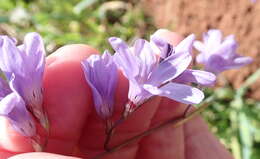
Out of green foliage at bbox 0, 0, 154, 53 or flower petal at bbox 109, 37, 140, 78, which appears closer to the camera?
flower petal at bbox 109, 37, 140, 78

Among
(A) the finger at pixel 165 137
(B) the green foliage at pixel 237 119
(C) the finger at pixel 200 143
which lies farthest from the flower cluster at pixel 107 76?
(B) the green foliage at pixel 237 119

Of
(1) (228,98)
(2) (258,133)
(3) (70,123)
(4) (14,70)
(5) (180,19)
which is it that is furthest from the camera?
(5) (180,19)

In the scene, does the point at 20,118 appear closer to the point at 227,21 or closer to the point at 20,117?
the point at 20,117

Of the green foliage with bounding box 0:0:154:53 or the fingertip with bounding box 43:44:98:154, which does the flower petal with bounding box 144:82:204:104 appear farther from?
the green foliage with bounding box 0:0:154:53

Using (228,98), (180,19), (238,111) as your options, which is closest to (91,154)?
(238,111)

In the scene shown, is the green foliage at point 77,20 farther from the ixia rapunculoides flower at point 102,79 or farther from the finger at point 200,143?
the ixia rapunculoides flower at point 102,79

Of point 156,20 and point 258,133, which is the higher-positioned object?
point 156,20

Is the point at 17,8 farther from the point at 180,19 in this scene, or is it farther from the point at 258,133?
the point at 258,133

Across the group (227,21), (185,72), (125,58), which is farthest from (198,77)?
(227,21)

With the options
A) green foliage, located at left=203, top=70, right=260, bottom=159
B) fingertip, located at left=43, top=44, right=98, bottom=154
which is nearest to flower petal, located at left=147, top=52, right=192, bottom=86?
fingertip, located at left=43, top=44, right=98, bottom=154
